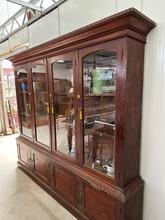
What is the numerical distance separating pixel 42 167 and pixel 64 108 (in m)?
0.99

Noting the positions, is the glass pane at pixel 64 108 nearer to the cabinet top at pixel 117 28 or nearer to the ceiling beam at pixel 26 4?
the cabinet top at pixel 117 28

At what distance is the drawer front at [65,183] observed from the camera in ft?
6.40

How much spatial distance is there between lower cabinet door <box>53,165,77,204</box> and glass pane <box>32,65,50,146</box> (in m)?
0.43

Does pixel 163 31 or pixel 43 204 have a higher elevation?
pixel 163 31

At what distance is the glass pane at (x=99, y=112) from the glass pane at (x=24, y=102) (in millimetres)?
1288

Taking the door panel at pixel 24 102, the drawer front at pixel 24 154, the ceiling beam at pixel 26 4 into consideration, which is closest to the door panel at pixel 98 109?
the door panel at pixel 24 102

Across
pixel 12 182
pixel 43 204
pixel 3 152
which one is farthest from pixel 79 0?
pixel 3 152

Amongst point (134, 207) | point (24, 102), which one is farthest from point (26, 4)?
point (134, 207)

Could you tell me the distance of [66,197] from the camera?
2.10m

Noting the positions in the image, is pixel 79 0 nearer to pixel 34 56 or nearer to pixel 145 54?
pixel 34 56

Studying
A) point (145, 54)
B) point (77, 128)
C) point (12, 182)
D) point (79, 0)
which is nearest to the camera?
point (145, 54)

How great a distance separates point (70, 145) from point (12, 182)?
1351 millimetres

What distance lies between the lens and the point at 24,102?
116 inches

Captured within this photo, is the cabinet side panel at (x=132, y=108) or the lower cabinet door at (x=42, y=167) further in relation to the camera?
the lower cabinet door at (x=42, y=167)
